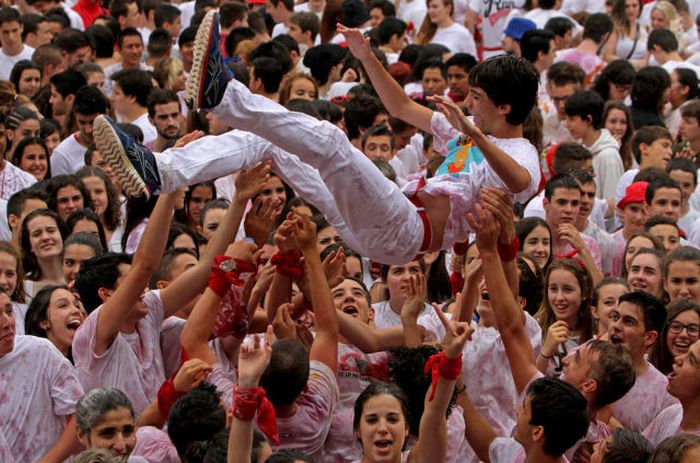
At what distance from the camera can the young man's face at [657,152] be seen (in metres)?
10.6

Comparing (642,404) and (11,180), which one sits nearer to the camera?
(642,404)

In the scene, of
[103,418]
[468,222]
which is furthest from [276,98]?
[103,418]

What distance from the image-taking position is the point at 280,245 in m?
6.59

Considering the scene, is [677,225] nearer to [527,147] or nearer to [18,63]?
[527,147]

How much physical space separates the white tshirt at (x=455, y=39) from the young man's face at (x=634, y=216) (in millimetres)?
5170

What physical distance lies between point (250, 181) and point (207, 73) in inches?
28.8

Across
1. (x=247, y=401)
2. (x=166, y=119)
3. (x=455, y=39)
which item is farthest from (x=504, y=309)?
(x=455, y=39)

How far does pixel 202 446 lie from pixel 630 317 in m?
2.34

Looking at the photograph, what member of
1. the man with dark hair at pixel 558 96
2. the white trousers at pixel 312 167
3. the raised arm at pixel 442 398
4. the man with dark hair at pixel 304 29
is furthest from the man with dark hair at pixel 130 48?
the raised arm at pixel 442 398

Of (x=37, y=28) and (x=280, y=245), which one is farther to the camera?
(x=37, y=28)

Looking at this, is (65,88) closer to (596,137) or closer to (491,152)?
(596,137)

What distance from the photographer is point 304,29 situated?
14109 mm

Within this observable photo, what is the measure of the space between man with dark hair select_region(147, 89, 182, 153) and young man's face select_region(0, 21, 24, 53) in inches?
108

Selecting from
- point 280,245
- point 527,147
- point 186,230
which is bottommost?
point 186,230
